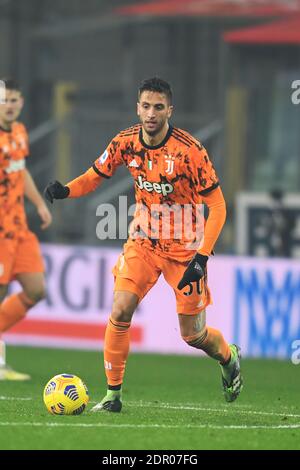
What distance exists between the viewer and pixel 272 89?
19.7 metres

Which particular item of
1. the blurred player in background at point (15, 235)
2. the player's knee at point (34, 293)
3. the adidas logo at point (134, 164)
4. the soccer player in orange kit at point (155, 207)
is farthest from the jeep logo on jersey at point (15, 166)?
the adidas logo at point (134, 164)

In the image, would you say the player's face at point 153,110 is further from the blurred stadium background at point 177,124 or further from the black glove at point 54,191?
the blurred stadium background at point 177,124

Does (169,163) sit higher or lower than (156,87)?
lower

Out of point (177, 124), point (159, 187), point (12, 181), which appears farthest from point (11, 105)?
point (177, 124)

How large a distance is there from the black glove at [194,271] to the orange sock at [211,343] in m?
0.57

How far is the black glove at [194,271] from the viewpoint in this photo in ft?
31.6

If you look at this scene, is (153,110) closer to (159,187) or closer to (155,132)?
(155,132)

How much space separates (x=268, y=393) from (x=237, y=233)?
6606 mm

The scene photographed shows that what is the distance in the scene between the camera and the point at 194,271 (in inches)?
379

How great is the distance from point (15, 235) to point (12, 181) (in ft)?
1.61

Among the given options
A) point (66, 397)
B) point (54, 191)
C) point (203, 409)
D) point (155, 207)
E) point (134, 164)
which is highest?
point (134, 164)

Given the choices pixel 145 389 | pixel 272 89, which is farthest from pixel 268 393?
pixel 272 89

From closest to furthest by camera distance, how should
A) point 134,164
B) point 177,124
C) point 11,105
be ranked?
point 134,164
point 11,105
point 177,124
